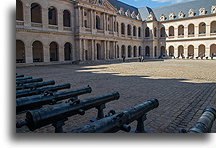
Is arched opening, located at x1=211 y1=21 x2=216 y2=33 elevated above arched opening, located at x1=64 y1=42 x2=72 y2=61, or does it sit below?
above

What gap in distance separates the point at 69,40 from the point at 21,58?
8.72 metres

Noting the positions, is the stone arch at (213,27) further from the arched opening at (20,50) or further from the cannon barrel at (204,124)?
Answer: the cannon barrel at (204,124)

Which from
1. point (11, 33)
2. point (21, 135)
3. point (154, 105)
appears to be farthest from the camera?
point (11, 33)

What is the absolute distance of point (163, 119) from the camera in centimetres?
520

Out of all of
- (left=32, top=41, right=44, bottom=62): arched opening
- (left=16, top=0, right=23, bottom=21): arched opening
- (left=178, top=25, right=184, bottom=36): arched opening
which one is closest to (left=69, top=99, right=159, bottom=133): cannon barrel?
(left=16, top=0, right=23, bottom=21): arched opening

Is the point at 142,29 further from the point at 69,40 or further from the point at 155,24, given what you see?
the point at 69,40

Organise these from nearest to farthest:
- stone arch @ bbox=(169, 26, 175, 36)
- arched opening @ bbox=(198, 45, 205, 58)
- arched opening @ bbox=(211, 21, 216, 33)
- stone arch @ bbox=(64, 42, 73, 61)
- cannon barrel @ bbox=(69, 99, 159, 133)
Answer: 1. cannon barrel @ bbox=(69, 99, 159, 133)
2. stone arch @ bbox=(64, 42, 73, 61)
3. arched opening @ bbox=(211, 21, 216, 33)
4. arched opening @ bbox=(198, 45, 205, 58)
5. stone arch @ bbox=(169, 26, 175, 36)

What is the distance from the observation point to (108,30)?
41.3 metres

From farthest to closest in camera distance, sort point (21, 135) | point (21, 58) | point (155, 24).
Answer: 1. point (155, 24)
2. point (21, 58)
3. point (21, 135)

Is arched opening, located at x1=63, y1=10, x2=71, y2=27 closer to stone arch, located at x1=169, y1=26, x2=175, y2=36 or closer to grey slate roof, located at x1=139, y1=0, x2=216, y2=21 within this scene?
grey slate roof, located at x1=139, y1=0, x2=216, y2=21

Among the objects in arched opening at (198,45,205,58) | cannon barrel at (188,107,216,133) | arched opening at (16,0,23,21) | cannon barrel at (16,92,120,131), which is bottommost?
cannon barrel at (188,107,216,133)

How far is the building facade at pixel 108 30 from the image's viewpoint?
28.8 meters

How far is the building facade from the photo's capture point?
28.8 meters
